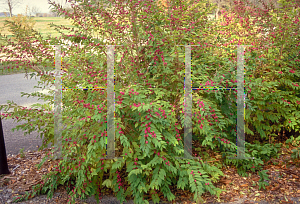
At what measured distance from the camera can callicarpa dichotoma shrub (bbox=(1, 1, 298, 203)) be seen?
267 cm

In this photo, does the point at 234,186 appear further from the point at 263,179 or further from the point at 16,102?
the point at 16,102

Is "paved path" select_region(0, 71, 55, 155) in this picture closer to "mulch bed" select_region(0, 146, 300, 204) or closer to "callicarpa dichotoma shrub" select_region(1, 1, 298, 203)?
"mulch bed" select_region(0, 146, 300, 204)

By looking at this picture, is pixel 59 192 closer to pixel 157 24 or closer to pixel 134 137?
pixel 134 137

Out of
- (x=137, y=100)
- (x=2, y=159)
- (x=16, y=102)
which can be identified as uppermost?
(x=137, y=100)

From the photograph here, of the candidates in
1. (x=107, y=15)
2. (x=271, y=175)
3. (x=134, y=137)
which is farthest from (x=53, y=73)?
(x=271, y=175)

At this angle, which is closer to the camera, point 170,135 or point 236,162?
point 170,135

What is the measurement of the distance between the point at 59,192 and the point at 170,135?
1.53 m

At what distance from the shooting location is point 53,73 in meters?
3.10

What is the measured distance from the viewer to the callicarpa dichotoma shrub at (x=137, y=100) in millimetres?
2672

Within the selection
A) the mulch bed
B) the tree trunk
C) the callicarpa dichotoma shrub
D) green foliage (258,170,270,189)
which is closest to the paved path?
the tree trunk

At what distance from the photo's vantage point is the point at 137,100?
254 centimetres

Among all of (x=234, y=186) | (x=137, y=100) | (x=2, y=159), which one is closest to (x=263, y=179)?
(x=234, y=186)

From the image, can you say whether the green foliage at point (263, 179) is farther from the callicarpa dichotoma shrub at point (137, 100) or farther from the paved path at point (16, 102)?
the paved path at point (16, 102)

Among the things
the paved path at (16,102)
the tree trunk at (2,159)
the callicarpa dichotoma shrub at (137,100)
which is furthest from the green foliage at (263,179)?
the tree trunk at (2,159)
